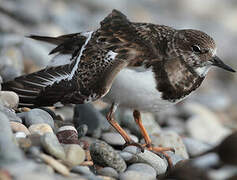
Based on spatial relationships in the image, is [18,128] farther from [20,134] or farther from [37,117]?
[37,117]

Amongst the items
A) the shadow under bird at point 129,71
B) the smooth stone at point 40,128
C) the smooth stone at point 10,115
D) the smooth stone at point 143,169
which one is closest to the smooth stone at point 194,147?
the shadow under bird at point 129,71

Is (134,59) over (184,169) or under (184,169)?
over

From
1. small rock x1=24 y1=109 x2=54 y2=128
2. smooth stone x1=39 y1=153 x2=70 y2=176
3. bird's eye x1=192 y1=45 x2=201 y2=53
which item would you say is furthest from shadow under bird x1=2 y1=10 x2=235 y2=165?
smooth stone x1=39 y1=153 x2=70 y2=176

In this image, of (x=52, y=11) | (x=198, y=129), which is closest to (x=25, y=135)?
(x=198, y=129)

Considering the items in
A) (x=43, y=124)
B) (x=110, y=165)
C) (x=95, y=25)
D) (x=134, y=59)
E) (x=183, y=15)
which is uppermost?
(x=183, y=15)

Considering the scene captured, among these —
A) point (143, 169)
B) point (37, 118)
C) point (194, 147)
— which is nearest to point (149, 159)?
point (143, 169)

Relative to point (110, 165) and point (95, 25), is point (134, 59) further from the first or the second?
point (95, 25)
